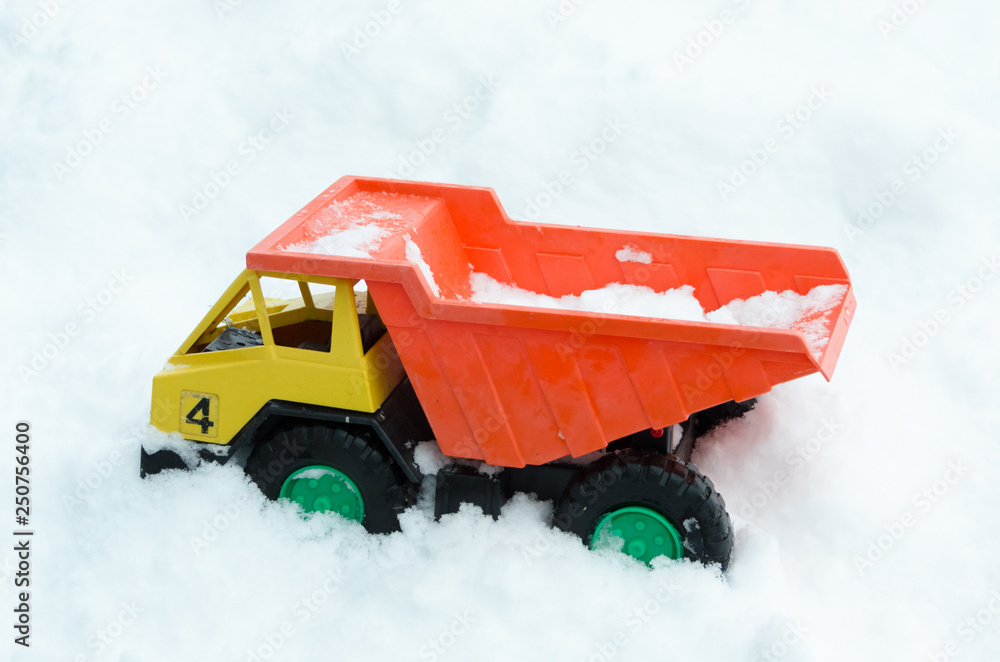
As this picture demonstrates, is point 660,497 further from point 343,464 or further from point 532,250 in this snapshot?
point 532,250

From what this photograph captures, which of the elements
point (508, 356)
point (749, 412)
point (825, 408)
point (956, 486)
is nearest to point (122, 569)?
point (508, 356)

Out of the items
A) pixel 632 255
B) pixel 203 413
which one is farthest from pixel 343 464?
pixel 632 255

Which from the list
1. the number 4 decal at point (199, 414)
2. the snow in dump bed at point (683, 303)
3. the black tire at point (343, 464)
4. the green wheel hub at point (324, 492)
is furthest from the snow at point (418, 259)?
the number 4 decal at point (199, 414)

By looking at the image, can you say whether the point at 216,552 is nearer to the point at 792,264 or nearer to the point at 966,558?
the point at 792,264

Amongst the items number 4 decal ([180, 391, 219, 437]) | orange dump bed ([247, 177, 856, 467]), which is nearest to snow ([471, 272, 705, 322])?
orange dump bed ([247, 177, 856, 467])

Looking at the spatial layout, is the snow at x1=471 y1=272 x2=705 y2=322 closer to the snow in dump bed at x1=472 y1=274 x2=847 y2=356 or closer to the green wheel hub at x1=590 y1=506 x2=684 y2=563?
the snow in dump bed at x1=472 y1=274 x2=847 y2=356

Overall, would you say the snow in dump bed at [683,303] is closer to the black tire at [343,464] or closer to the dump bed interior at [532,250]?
the dump bed interior at [532,250]
